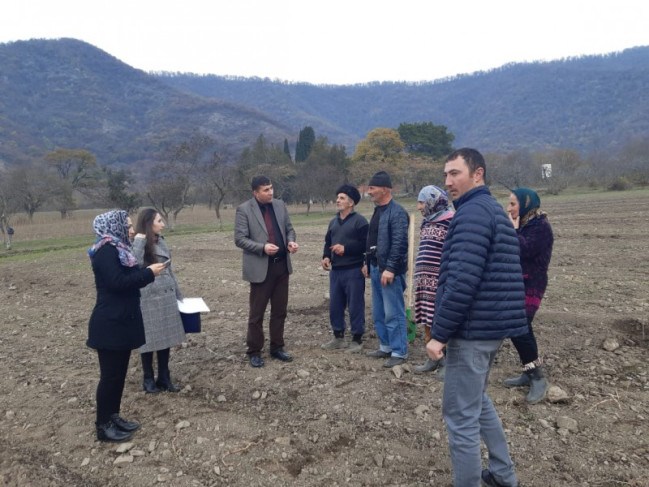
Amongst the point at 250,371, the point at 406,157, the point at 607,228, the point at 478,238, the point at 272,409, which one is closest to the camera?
the point at 478,238

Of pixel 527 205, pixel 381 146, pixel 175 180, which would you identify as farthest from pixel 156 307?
pixel 381 146

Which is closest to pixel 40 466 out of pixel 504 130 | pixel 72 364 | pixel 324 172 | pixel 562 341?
pixel 72 364

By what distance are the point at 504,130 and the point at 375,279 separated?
6839 inches

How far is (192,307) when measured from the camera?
451cm

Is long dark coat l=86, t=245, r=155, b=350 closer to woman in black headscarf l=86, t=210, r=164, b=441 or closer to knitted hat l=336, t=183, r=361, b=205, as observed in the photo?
woman in black headscarf l=86, t=210, r=164, b=441

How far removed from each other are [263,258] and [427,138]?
62.7m

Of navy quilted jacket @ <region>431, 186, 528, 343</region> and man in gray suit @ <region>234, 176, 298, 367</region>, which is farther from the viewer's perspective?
man in gray suit @ <region>234, 176, 298, 367</region>

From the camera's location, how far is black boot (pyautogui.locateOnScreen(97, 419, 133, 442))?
11.7ft

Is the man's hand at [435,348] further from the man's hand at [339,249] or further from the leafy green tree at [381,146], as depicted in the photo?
the leafy green tree at [381,146]

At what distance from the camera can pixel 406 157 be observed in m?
60.4

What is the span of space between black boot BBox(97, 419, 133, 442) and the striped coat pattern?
79 cm

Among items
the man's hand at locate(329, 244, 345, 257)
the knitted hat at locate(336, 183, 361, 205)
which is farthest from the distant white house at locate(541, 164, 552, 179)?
the man's hand at locate(329, 244, 345, 257)

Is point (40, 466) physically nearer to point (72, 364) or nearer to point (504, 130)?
point (72, 364)

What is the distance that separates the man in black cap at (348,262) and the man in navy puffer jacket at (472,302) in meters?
2.51
